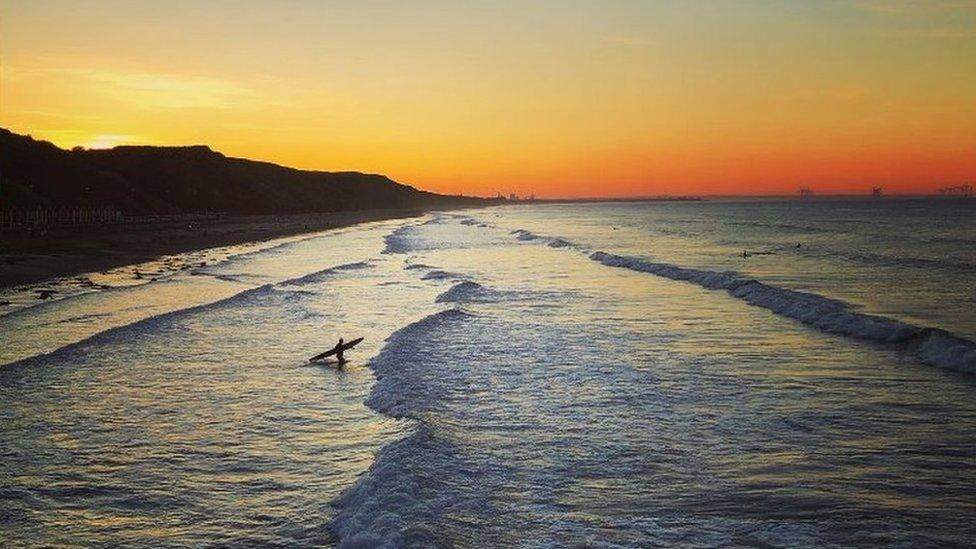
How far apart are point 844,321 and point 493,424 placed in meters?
16.0

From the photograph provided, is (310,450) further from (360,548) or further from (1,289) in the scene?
(1,289)

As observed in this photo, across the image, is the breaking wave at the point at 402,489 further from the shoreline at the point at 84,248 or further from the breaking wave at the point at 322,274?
the shoreline at the point at 84,248

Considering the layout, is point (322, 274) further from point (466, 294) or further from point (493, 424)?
point (493, 424)

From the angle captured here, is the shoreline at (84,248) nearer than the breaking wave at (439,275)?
Yes

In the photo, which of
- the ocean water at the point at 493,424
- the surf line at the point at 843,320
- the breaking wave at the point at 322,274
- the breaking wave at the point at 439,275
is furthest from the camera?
the breaking wave at the point at 439,275

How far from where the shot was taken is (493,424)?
1354 cm

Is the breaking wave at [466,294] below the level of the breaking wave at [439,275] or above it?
below

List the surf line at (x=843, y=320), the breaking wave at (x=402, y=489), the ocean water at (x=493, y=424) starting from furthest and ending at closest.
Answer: the surf line at (x=843, y=320)
the ocean water at (x=493, y=424)
the breaking wave at (x=402, y=489)

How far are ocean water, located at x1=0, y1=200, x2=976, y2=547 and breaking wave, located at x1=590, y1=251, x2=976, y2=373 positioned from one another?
14 cm

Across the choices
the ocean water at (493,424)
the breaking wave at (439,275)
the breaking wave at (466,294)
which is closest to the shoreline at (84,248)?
the ocean water at (493,424)

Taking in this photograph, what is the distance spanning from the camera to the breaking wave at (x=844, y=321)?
19.2 metres

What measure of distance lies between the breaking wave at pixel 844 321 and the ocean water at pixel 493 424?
141 mm

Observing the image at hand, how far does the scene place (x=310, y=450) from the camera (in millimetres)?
12000

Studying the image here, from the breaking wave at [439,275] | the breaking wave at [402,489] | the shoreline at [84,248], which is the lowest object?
the breaking wave at [402,489]
